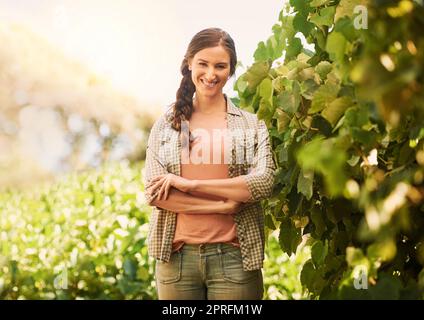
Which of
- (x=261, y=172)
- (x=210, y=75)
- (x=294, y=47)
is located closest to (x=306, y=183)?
(x=261, y=172)

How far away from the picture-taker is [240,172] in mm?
1982

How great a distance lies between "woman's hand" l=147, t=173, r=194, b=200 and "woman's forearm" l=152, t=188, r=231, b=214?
0.01 m

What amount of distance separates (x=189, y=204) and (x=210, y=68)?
322 mm

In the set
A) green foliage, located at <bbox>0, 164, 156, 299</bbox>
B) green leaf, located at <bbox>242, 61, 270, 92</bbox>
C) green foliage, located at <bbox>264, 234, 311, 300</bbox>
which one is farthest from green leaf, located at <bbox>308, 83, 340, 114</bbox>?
green foliage, located at <bbox>264, 234, 311, 300</bbox>

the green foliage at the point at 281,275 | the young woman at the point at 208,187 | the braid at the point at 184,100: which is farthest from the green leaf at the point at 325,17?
the green foliage at the point at 281,275

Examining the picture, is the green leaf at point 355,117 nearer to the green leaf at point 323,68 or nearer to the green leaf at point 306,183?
the green leaf at point 306,183

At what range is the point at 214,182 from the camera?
1916 millimetres

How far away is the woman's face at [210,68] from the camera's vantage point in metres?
1.98

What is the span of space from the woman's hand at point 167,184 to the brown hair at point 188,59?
13 cm

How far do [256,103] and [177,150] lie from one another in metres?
0.34

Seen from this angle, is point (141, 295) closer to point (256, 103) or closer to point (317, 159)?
point (256, 103)

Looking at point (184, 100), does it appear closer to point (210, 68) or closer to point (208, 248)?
point (210, 68)

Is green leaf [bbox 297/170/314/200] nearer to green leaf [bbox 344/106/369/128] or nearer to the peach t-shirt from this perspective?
the peach t-shirt
